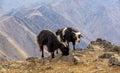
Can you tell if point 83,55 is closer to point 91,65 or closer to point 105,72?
point 91,65

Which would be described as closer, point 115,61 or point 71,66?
point 115,61

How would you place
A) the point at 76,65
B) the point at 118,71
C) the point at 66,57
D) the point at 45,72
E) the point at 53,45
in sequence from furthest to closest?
the point at 53,45, the point at 66,57, the point at 76,65, the point at 45,72, the point at 118,71

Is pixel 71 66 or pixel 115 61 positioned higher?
pixel 115 61

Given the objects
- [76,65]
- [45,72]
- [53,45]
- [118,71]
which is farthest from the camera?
[53,45]

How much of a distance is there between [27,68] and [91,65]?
5.86m

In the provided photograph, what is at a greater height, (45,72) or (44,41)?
(44,41)

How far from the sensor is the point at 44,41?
40938mm

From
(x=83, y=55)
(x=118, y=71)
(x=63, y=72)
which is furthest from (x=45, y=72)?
(x=83, y=55)

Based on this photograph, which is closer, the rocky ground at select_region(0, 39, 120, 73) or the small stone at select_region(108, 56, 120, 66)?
the rocky ground at select_region(0, 39, 120, 73)

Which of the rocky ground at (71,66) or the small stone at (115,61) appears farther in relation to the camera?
the small stone at (115,61)

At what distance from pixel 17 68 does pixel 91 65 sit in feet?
22.7

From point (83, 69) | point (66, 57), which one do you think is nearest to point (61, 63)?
point (66, 57)

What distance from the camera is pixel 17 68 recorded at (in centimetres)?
3294

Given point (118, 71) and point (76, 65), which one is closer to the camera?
point (118, 71)
